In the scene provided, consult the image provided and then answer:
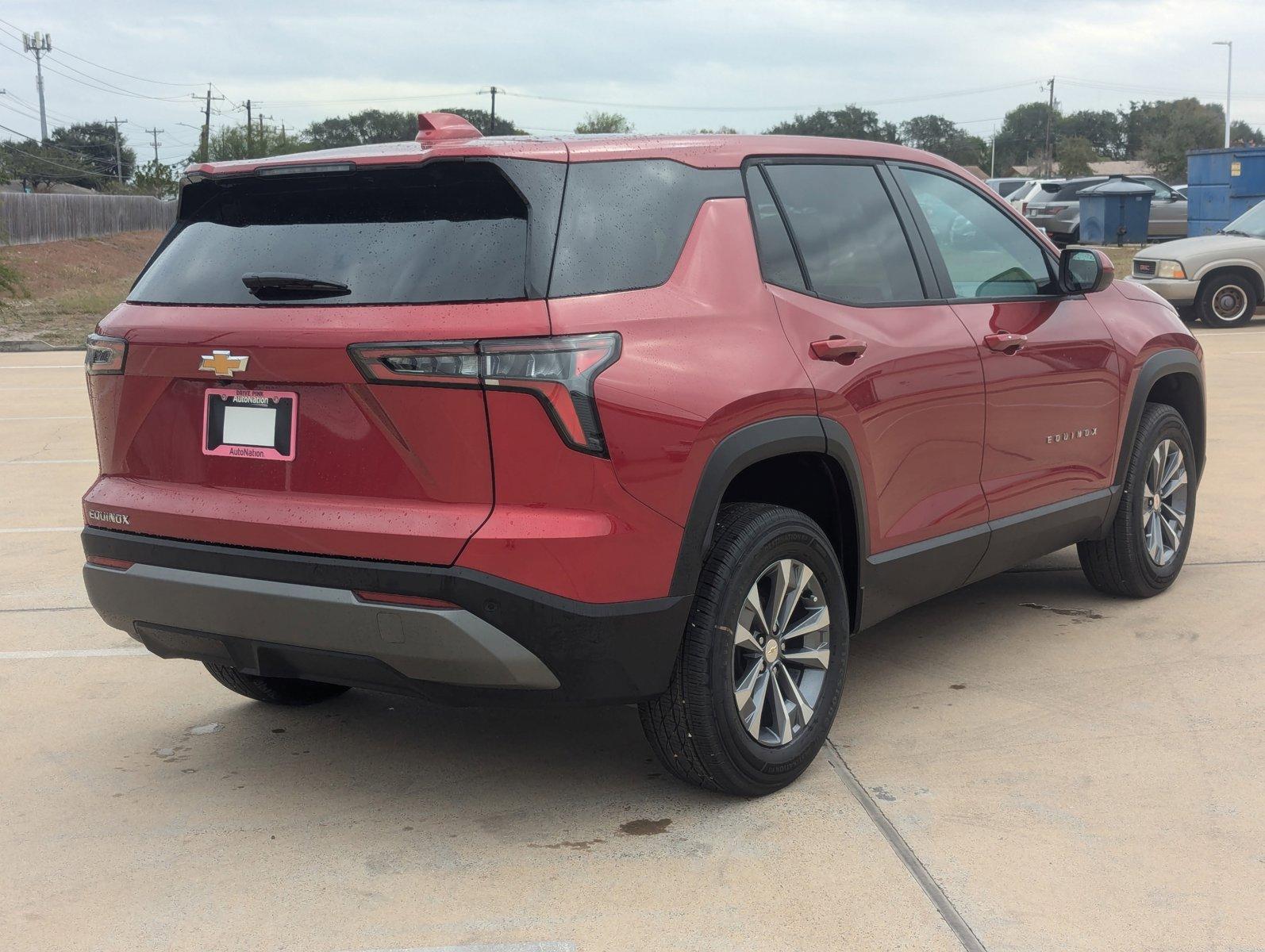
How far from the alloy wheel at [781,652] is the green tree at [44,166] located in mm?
92216

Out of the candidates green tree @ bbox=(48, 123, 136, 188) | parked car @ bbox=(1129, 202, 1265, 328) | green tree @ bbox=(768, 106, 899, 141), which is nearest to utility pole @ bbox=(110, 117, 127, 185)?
green tree @ bbox=(48, 123, 136, 188)

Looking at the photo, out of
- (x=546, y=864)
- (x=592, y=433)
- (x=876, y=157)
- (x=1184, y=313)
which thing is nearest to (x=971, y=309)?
(x=876, y=157)

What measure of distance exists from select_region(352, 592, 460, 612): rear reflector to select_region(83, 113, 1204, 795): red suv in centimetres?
1

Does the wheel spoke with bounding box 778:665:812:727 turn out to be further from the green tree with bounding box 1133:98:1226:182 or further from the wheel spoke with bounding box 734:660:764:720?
the green tree with bounding box 1133:98:1226:182

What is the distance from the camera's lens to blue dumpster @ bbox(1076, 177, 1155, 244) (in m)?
31.2

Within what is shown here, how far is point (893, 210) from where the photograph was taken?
455 cm

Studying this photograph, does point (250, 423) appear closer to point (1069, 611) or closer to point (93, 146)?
point (1069, 611)

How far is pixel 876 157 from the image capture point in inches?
180

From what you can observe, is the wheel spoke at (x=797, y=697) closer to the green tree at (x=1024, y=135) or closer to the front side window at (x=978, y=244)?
the front side window at (x=978, y=244)

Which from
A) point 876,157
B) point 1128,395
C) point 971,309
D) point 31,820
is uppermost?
point 876,157

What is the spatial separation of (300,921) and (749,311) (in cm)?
185

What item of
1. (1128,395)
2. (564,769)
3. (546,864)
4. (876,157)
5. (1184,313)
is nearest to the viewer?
(546,864)

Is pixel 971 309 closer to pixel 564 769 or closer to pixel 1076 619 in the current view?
pixel 1076 619

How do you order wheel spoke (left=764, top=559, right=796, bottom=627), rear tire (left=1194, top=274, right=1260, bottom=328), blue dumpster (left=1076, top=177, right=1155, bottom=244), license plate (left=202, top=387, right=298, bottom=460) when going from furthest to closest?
blue dumpster (left=1076, top=177, right=1155, bottom=244) < rear tire (left=1194, top=274, right=1260, bottom=328) < wheel spoke (left=764, top=559, right=796, bottom=627) < license plate (left=202, top=387, right=298, bottom=460)
